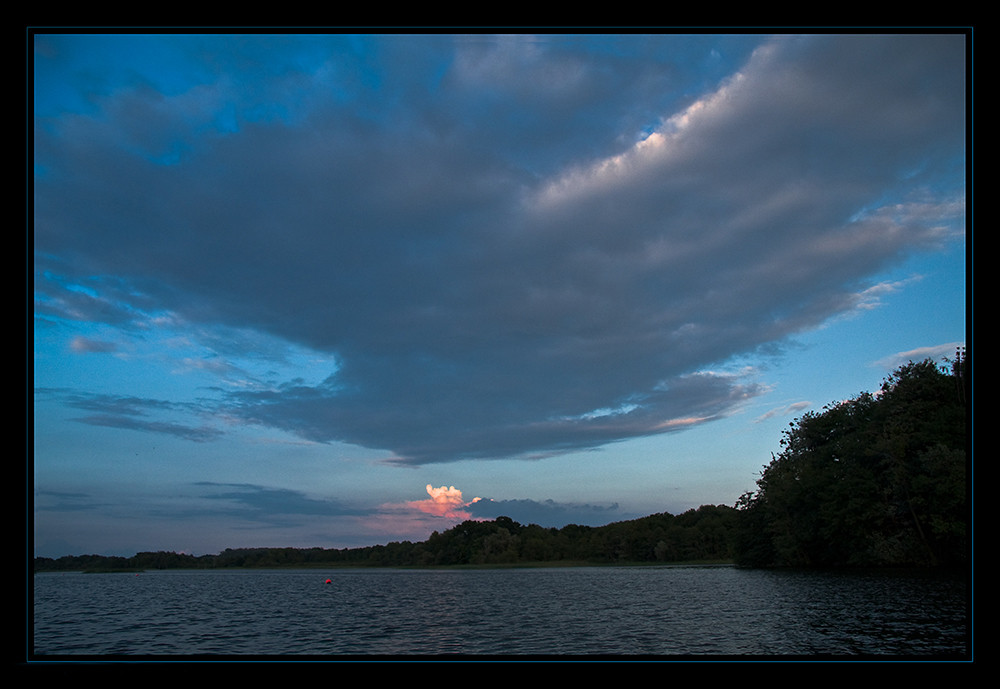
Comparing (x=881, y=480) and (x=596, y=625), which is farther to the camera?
(x=881, y=480)

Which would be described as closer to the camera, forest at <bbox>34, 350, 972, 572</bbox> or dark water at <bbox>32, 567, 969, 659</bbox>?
dark water at <bbox>32, 567, 969, 659</bbox>

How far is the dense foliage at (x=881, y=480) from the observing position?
38.8 metres

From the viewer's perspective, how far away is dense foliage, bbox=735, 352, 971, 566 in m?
38.8

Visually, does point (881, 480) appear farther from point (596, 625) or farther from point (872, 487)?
point (596, 625)

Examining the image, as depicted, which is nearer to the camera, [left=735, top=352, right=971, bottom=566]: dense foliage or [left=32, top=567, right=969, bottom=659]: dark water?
[left=32, top=567, right=969, bottom=659]: dark water

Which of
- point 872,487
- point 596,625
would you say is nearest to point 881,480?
point 872,487

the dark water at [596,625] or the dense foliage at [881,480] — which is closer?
the dark water at [596,625]

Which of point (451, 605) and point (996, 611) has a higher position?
point (996, 611)

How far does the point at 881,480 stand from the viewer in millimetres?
43031

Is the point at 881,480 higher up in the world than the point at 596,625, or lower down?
higher up
